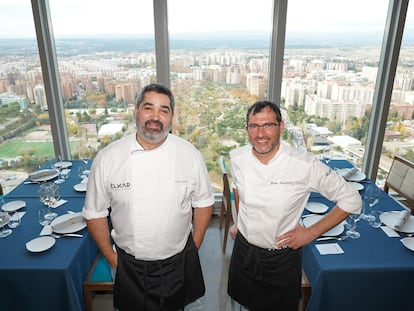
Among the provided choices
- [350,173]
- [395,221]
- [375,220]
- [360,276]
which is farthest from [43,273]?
[350,173]

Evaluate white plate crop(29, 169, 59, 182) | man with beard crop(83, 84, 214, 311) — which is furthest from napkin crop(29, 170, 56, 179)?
man with beard crop(83, 84, 214, 311)

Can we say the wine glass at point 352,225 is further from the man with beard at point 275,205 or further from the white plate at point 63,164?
the white plate at point 63,164

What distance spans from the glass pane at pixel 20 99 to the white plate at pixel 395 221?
333 centimetres

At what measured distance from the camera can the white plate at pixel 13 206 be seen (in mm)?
2193

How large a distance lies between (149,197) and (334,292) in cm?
112

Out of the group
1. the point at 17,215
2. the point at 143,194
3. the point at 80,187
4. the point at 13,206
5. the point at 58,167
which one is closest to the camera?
the point at 143,194

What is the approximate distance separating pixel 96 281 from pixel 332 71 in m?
2.95

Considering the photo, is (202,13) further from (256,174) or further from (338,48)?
(256,174)

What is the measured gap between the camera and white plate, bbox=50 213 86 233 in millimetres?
1949

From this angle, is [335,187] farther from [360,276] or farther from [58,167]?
[58,167]

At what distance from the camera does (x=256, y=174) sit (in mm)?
1605

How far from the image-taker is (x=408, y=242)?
180 centimetres

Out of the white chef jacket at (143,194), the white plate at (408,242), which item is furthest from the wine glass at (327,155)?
the white chef jacket at (143,194)

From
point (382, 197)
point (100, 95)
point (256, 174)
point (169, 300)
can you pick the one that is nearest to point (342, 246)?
point (256, 174)
